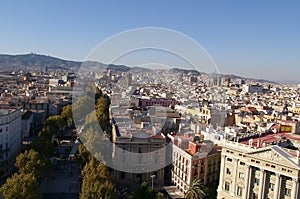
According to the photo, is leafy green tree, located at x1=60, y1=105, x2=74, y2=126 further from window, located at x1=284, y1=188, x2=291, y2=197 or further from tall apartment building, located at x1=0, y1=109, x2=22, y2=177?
window, located at x1=284, y1=188, x2=291, y2=197

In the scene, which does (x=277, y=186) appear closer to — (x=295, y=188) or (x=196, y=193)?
(x=295, y=188)

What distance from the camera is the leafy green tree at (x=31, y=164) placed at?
571 inches

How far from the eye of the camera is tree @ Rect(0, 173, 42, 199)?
11.2 meters

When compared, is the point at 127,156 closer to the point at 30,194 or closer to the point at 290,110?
the point at 30,194

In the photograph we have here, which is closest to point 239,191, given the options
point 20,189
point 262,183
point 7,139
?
point 262,183

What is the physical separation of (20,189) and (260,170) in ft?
28.8

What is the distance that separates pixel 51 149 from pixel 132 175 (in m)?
5.28

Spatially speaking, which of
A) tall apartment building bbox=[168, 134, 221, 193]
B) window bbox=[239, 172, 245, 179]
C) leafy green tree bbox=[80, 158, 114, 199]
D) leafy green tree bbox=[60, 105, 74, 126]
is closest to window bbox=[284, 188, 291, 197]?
window bbox=[239, 172, 245, 179]

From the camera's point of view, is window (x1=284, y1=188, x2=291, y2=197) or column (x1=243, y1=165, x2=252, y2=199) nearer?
window (x1=284, y1=188, x2=291, y2=197)

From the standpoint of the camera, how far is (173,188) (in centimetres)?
1578

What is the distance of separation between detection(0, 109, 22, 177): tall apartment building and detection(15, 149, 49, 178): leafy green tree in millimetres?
3097

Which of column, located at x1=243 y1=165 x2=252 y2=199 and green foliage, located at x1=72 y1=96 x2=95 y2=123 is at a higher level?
green foliage, located at x1=72 y1=96 x2=95 y2=123

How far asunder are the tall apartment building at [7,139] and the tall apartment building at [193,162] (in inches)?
359

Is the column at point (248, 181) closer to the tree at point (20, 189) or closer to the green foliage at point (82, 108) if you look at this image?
the tree at point (20, 189)
